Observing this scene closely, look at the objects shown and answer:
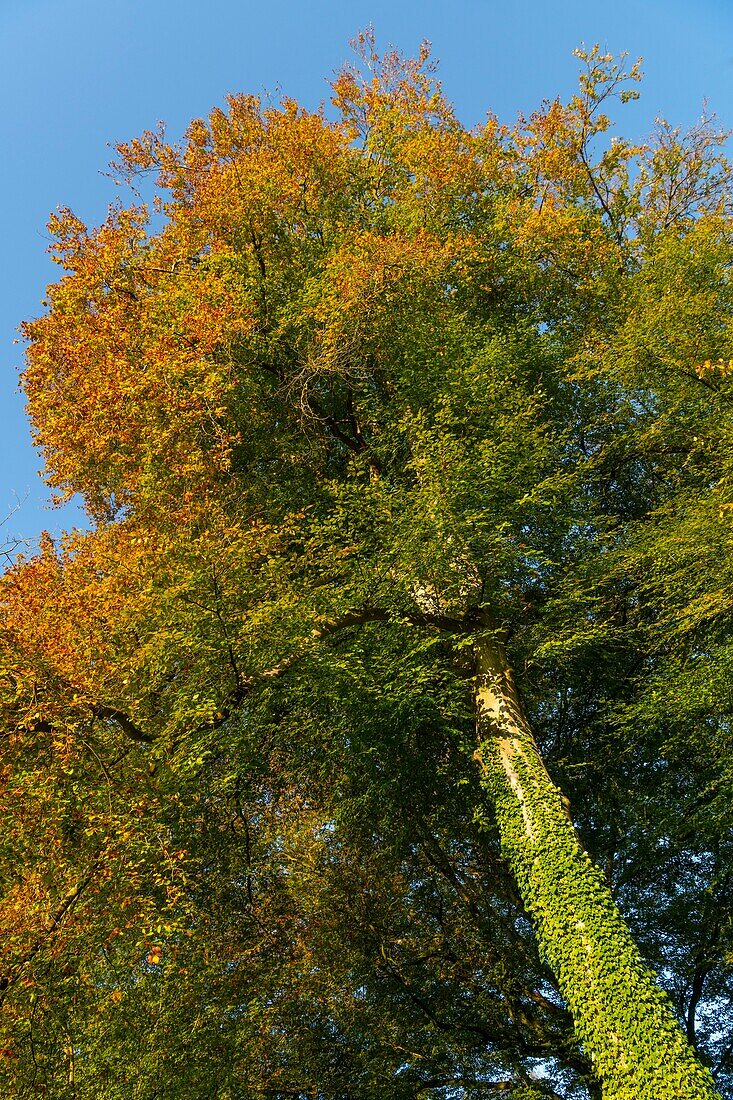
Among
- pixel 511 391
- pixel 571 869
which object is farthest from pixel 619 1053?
pixel 511 391

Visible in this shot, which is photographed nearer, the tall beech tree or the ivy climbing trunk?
the ivy climbing trunk

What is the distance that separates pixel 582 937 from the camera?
318 inches

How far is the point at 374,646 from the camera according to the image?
11203 mm

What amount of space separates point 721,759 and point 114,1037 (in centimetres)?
841

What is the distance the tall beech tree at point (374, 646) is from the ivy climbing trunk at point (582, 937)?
0.04 meters

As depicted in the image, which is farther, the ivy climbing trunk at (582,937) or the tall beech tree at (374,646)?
the tall beech tree at (374,646)

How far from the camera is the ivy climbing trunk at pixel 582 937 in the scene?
282 inches

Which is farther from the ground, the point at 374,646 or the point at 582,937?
the point at 374,646

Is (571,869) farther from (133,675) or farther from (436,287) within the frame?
(436,287)

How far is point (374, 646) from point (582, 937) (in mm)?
4599

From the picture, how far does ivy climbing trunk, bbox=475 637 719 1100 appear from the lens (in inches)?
282

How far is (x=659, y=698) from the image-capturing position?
35.6 ft

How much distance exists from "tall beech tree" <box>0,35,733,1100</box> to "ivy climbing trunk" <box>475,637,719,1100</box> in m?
0.04

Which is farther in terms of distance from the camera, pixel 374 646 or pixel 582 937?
pixel 374 646
